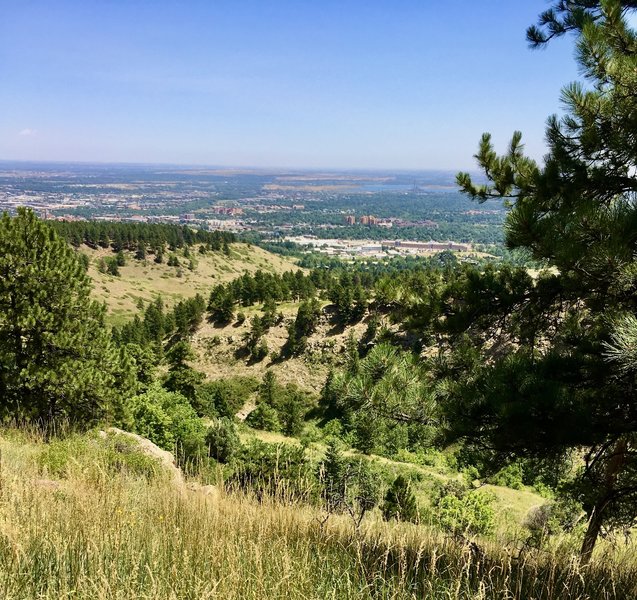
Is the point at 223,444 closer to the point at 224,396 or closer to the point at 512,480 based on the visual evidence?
the point at 512,480

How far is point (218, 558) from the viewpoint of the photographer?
2498mm

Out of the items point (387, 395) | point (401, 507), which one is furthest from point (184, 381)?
point (387, 395)

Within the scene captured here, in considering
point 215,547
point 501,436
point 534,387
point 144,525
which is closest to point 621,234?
point 534,387

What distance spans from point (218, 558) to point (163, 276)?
3434 inches

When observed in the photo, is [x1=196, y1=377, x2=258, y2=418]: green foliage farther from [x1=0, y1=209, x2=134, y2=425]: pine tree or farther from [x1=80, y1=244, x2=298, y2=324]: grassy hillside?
[x1=80, y1=244, x2=298, y2=324]: grassy hillside

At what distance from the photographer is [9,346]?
38.3 ft

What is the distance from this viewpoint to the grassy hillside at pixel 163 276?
6944 centimetres

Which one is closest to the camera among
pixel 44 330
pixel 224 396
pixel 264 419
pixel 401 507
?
pixel 401 507

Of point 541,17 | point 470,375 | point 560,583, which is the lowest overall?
point 560,583

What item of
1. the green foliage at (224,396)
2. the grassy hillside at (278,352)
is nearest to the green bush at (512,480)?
the green foliage at (224,396)

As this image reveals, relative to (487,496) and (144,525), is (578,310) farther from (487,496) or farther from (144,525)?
(487,496)

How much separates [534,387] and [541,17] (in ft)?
14.2

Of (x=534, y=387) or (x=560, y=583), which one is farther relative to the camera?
(x=534, y=387)

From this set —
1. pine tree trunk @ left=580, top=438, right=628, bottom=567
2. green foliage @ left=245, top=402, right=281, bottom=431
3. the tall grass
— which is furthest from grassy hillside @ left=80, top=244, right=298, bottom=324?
pine tree trunk @ left=580, top=438, right=628, bottom=567
